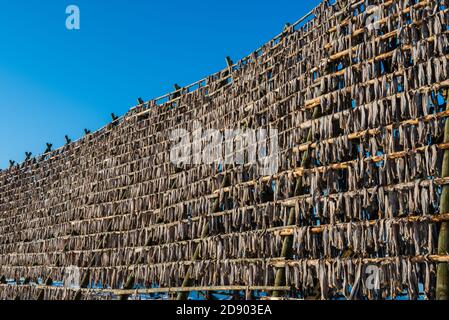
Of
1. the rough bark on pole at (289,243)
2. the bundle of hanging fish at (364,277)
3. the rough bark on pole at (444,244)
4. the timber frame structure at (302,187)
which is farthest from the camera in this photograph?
the rough bark on pole at (289,243)

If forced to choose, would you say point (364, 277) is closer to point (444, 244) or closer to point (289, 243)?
point (444, 244)

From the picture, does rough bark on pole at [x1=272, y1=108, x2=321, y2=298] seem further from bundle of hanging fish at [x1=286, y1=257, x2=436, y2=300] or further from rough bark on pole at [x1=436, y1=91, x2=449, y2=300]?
rough bark on pole at [x1=436, y1=91, x2=449, y2=300]

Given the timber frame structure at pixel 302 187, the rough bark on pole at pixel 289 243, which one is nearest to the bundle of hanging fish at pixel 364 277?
the timber frame structure at pixel 302 187

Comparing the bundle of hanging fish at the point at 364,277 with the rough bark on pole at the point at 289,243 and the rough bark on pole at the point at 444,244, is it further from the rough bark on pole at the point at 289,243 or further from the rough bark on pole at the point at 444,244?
the rough bark on pole at the point at 289,243

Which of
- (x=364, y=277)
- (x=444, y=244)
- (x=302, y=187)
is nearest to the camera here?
(x=444, y=244)

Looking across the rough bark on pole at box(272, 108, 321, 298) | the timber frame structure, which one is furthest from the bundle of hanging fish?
the rough bark on pole at box(272, 108, 321, 298)

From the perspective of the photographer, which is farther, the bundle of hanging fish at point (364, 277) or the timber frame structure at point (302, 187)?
the timber frame structure at point (302, 187)

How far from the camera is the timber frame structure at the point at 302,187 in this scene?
6730 mm

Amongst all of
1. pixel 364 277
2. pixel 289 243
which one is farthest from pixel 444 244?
pixel 289 243

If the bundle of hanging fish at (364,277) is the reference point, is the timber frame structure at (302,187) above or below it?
above

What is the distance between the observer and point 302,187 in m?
8.54

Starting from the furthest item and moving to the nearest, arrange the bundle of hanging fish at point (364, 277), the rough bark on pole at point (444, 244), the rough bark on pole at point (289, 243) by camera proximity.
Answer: the rough bark on pole at point (289, 243)
the bundle of hanging fish at point (364, 277)
the rough bark on pole at point (444, 244)

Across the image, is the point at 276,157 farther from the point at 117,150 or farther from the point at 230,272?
the point at 117,150

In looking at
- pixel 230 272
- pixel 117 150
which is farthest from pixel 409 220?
pixel 117 150
